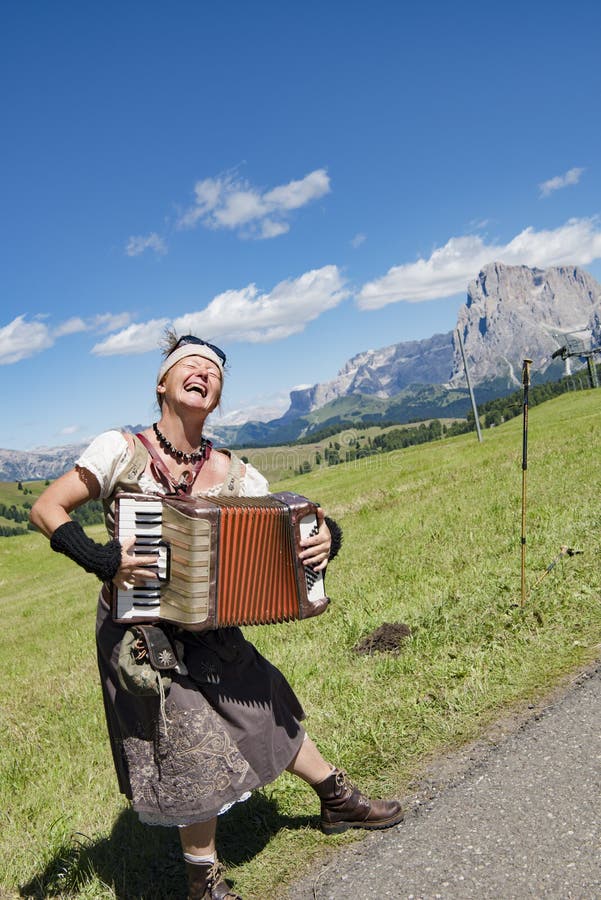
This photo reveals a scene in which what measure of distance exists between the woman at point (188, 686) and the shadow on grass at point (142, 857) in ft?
2.07

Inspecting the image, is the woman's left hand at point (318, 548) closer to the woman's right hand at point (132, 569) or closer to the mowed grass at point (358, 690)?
the woman's right hand at point (132, 569)

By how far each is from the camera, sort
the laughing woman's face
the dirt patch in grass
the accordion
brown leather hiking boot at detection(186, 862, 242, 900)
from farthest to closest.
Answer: the dirt patch in grass → the laughing woman's face → brown leather hiking boot at detection(186, 862, 242, 900) → the accordion

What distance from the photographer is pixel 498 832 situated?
444 cm

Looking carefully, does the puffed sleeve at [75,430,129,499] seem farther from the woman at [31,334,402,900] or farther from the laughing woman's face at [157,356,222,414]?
the laughing woman's face at [157,356,222,414]

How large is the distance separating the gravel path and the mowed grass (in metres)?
0.36

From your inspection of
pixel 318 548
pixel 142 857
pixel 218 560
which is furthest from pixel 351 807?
pixel 218 560

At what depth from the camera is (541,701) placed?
6199mm

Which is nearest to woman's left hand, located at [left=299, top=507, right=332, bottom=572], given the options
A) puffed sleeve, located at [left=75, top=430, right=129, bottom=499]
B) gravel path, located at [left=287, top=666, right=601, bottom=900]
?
puffed sleeve, located at [left=75, top=430, right=129, bottom=499]

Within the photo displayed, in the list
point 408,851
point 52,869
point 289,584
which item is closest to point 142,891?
point 52,869

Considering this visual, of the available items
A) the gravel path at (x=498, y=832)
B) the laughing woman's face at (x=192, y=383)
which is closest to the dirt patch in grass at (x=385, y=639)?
the gravel path at (x=498, y=832)

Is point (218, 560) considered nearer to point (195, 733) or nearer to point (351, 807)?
point (195, 733)

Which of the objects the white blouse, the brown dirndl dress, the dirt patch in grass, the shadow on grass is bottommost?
the shadow on grass

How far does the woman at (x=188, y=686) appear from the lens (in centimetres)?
430

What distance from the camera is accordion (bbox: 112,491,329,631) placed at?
4070mm
